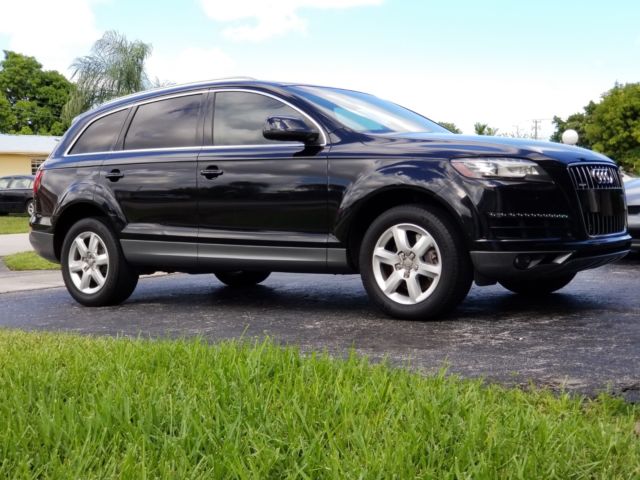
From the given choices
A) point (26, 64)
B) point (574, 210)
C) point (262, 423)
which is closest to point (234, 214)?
point (574, 210)

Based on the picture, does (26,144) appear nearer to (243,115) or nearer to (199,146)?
(199,146)

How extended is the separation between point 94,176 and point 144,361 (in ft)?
11.6

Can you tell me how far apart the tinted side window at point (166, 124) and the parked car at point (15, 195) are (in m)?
26.0

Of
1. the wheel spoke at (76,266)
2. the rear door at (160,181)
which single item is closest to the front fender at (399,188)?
the rear door at (160,181)

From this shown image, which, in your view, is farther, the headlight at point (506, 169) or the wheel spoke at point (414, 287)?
the wheel spoke at point (414, 287)

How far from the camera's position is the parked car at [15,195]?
31.8 meters

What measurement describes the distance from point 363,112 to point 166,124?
1.68 meters

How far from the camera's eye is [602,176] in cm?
599

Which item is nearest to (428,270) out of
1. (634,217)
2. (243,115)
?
(243,115)

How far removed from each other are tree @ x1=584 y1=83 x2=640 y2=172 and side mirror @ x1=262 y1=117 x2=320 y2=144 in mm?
61373

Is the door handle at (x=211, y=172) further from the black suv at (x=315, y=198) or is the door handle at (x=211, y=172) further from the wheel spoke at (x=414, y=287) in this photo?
the wheel spoke at (x=414, y=287)

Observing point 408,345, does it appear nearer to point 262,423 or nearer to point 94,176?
point 262,423

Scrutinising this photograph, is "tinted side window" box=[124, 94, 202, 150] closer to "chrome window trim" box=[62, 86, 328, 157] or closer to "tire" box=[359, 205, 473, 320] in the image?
"chrome window trim" box=[62, 86, 328, 157]

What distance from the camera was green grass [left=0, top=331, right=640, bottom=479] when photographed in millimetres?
2688
